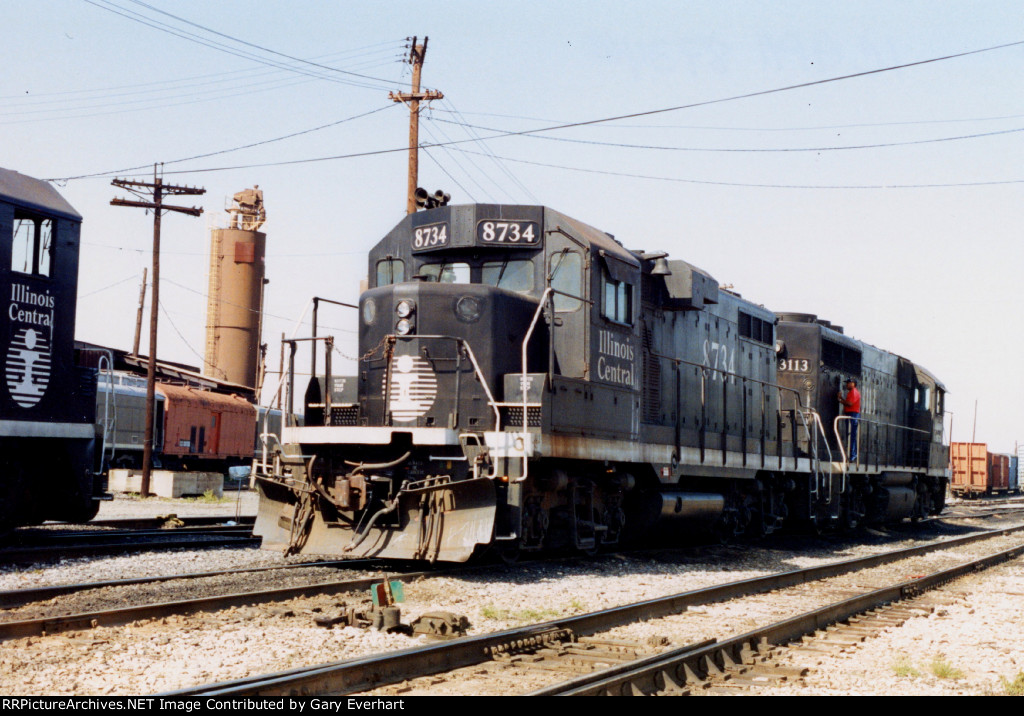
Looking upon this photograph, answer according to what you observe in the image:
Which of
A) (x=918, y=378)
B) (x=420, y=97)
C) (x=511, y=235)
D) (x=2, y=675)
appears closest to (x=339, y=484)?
(x=511, y=235)

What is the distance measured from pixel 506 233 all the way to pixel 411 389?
191 centimetres

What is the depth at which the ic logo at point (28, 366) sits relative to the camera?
10.6m

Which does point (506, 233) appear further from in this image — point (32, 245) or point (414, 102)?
point (414, 102)

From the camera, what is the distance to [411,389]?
10094mm

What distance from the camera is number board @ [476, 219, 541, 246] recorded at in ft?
34.8

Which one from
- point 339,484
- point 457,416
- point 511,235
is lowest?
point 339,484

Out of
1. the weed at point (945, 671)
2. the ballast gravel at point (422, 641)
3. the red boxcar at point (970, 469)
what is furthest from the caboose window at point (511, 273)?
the red boxcar at point (970, 469)

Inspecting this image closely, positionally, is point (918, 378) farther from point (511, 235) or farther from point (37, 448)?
point (37, 448)

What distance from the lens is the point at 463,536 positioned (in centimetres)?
934

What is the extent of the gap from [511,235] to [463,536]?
3180mm

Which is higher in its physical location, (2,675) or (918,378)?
(918,378)

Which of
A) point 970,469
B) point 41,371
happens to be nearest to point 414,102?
point 41,371

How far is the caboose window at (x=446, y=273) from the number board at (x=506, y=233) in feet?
1.19

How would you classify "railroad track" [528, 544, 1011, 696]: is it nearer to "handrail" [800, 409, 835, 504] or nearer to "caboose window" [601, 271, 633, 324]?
"caboose window" [601, 271, 633, 324]
